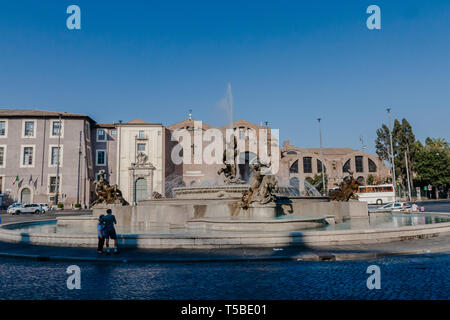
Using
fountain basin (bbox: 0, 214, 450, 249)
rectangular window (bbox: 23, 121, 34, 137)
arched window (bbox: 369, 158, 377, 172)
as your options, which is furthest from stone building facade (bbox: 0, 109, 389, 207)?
fountain basin (bbox: 0, 214, 450, 249)

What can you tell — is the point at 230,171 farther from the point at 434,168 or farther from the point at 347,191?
the point at 434,168

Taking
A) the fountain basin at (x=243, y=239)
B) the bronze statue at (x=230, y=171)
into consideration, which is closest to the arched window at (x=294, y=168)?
the bronze statue at (x=230, y=171)

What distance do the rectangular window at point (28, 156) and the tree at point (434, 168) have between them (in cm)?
7279

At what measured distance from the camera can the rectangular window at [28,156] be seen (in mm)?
50906

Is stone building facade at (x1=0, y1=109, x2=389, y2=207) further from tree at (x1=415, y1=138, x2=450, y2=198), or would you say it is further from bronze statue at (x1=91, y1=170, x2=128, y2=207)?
bronze statue at (x1=91, y1=170, x2=128, y2=207)

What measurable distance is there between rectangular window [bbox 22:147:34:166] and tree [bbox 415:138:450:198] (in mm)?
72791

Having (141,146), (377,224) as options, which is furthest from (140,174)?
(377,224)

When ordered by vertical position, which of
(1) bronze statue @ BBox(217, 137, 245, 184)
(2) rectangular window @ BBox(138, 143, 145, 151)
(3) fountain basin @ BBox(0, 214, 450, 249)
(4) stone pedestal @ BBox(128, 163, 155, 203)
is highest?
(2) rectangular window @ BBox(138, 143, 145, 151)

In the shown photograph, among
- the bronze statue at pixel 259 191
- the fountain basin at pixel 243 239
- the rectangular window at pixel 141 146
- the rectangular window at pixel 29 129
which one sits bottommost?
the fountain basin at pixel 243 239

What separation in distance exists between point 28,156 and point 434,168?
248 feet

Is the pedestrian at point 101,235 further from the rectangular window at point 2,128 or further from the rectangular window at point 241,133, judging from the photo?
the rectangular window at point 241,133

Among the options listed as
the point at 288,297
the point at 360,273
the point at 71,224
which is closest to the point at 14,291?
the point at 288,297

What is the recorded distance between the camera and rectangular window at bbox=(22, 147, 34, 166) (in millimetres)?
50906
